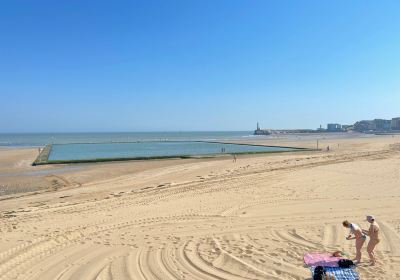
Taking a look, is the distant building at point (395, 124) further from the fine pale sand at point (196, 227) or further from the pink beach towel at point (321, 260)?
the pink beach towel at point (321, 260)

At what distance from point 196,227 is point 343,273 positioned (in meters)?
5.19

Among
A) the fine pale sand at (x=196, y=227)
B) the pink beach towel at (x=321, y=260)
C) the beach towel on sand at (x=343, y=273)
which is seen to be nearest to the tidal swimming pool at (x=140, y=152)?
the fine pale sand at (x=196, y=227)

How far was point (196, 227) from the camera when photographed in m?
11.5

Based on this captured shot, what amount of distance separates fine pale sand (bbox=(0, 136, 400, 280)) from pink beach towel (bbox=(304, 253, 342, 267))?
28cm

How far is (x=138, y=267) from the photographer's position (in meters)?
8.31

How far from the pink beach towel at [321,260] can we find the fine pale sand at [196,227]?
0.93 ft

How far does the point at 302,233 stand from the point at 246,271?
323 cm

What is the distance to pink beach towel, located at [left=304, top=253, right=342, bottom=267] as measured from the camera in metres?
7.47

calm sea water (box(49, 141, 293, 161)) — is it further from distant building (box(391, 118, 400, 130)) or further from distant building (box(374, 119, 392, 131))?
distant building (box(374, 119, 392, 131))

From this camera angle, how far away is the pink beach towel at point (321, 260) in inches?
294

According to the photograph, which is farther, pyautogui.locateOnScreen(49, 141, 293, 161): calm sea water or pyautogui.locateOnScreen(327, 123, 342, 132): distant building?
pyautogui.locateOnScreen(327, 123, 342, 132): distant building

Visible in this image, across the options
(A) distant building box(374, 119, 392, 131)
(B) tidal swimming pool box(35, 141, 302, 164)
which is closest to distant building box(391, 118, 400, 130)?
(A) distant building box(374, 119, 392, 131)

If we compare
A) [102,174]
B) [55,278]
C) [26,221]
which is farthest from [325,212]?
[102,174]

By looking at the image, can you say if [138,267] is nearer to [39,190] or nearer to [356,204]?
[356,204]
